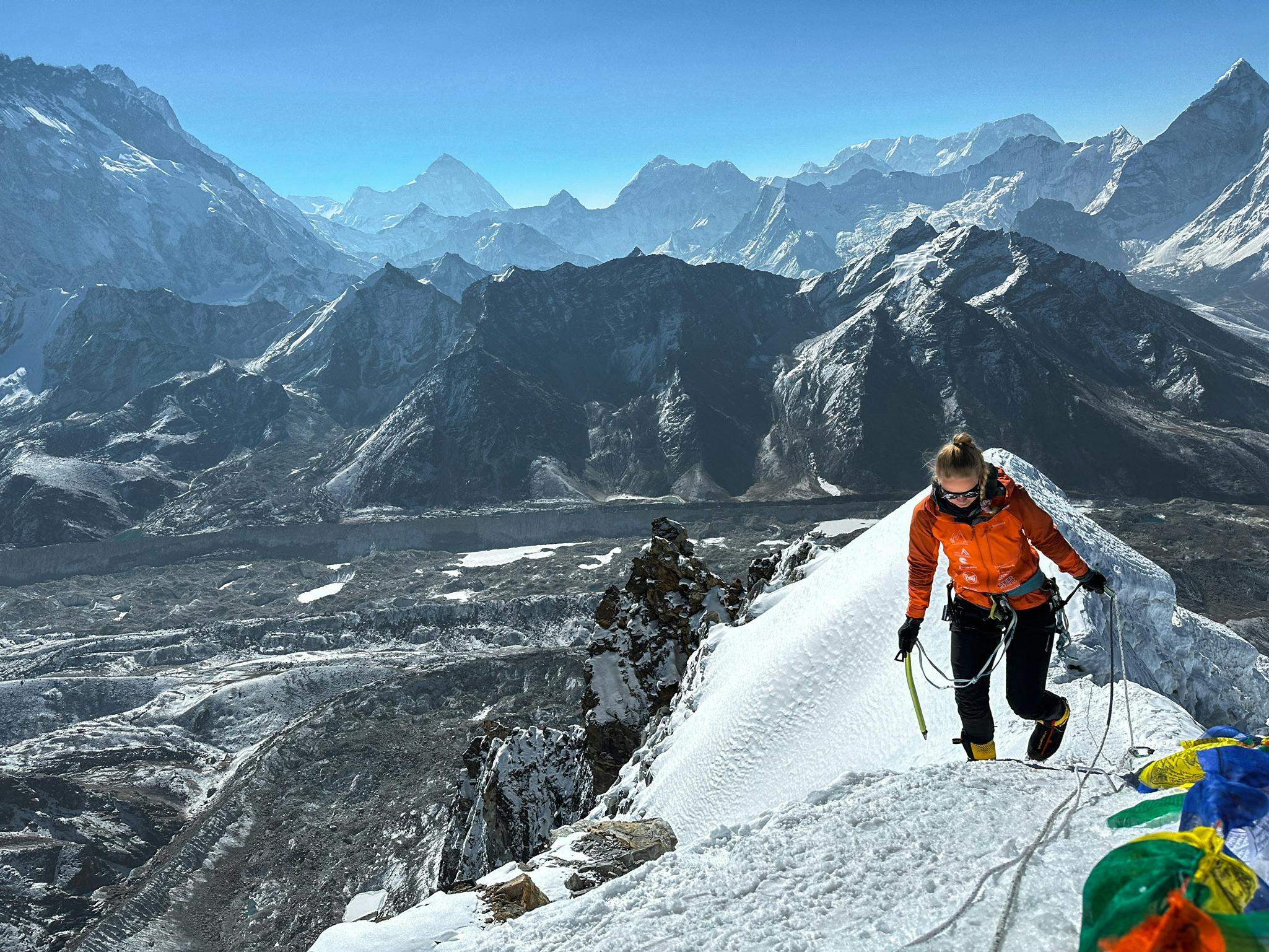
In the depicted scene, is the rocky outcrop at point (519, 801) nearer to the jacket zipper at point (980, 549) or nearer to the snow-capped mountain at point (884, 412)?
the jacket zipper at point (980, 549)

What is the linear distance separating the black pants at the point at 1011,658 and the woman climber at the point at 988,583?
0.03 feet

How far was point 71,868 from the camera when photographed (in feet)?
160

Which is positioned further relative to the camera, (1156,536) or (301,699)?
(1156,536)

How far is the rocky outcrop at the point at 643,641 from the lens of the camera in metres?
34.8

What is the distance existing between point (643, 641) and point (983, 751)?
96.3 feet

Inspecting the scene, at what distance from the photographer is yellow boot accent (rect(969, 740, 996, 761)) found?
8977 millimetres

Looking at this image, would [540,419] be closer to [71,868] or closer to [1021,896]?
[71,868]

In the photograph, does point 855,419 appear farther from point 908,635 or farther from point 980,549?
point 980,549

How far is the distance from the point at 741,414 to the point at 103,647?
14417 centimetres

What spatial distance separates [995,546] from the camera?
791 cm

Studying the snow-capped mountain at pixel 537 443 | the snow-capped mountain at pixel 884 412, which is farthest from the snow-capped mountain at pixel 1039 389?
the snow-capped mountain at pixel 537 443

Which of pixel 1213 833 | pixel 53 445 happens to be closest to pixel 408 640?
pixel 1213 833

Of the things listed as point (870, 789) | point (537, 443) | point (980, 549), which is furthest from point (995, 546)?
point (537, 443)

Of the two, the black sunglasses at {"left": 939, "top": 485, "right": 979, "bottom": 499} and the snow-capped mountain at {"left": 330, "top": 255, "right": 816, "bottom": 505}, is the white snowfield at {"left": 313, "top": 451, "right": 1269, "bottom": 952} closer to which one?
the black sunglasses at {"left": 939, "top": 485, "right": 979, "bottom": 499}
